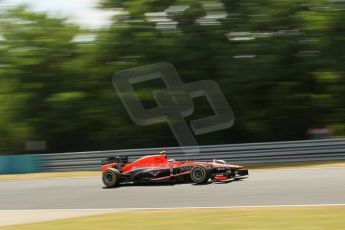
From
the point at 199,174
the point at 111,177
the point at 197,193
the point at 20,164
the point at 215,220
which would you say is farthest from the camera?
the point at 20,164

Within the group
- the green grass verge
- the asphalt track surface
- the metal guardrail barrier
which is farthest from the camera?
the metal guardrail barrier

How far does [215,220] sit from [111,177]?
19.0ft

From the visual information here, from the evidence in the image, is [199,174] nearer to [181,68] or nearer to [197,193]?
[197,193]

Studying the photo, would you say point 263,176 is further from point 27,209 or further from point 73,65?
point 73,65

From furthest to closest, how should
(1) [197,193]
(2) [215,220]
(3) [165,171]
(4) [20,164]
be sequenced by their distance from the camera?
(4) [20,164] < (3) [165,171] < (1) [197,193] < (2) [215,220]

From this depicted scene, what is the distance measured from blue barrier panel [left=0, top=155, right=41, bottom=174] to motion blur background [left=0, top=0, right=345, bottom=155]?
301 centimetres

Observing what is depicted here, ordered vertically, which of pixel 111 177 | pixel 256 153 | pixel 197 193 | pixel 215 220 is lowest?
pixel 256 153

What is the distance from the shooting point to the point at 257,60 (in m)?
20.0

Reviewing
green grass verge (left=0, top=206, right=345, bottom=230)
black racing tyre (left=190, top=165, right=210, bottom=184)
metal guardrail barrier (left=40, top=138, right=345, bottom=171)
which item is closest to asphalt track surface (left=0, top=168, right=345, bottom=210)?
black racing tyre (left=190, top=165, right=210, bottom=184)

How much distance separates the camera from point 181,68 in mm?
20938

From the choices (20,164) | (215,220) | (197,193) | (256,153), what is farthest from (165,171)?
(20,164)

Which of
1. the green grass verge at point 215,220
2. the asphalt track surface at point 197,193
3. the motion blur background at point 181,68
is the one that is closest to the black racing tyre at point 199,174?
the asphalt track surface at point 197,193

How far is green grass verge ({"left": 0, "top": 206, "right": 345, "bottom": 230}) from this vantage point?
23.0 feet

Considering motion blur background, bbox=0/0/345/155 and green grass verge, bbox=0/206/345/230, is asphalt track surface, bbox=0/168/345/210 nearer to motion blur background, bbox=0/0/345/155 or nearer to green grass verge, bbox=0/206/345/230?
green grass verge, bbox=0/206/345/230
